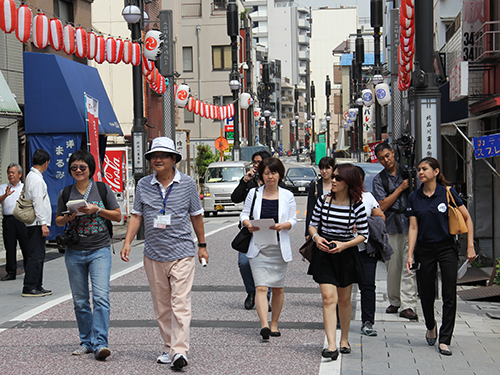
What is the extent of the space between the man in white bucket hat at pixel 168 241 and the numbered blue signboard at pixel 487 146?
4.97 metres

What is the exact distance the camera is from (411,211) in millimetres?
6672

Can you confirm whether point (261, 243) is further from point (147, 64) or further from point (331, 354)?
point (147, 64)

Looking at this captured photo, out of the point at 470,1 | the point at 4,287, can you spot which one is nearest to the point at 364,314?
the point at 4,287

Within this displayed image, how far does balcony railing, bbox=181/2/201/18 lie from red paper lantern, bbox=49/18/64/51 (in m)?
44.6

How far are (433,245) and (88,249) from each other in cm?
320

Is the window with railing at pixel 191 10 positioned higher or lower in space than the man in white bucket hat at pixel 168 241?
higher

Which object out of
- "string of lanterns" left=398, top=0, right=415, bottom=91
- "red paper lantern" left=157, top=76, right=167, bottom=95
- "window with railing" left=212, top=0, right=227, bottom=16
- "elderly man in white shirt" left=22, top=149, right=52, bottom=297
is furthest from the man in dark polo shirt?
"window with railing" left=212, top=0, right=227, bottom=16

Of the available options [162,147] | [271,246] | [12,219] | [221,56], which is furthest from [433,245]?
[221,56]

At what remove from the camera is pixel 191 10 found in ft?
187

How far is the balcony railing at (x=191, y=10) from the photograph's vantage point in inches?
2215

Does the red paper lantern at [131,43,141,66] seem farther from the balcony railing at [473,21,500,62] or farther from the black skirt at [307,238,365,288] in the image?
the black skirt at [307,238,365,288]

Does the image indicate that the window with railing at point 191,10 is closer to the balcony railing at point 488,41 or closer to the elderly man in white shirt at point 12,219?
the balcony railing at point 488,41

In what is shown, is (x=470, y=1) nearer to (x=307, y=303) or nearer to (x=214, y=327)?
(x=307, y=303)

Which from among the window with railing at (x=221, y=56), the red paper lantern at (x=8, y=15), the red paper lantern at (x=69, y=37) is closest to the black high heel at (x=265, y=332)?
the red paper lantern at (x=8, y=15)
